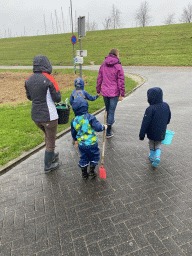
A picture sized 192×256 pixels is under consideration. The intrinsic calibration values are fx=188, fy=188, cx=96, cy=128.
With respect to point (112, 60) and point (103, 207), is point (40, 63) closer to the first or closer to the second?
point (112, 60)

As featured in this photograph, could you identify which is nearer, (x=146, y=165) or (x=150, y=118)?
(x=150, y=118)

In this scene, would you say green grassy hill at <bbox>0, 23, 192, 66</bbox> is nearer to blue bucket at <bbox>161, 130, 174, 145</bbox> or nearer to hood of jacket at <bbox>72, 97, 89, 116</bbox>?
blue bucket at <bbox>161, 130, 174, 145</bbox>

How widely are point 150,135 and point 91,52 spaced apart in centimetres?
3605

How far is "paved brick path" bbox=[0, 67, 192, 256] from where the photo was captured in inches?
96.8

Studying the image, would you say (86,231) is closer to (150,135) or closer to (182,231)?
(182,231)

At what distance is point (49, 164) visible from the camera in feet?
13.1

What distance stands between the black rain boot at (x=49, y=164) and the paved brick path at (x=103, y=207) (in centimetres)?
11

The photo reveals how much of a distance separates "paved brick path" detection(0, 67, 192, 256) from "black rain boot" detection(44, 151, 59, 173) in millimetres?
112

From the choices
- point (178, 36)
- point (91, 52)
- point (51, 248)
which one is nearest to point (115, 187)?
point (51, 248)

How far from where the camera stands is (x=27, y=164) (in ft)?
14.3

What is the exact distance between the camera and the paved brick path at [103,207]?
2.46 m

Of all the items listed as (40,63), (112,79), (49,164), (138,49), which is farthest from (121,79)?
(138,49)

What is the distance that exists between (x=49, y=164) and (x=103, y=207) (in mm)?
1543

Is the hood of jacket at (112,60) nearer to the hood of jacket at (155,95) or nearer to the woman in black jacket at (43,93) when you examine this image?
the hood of jacket at (155,95)
